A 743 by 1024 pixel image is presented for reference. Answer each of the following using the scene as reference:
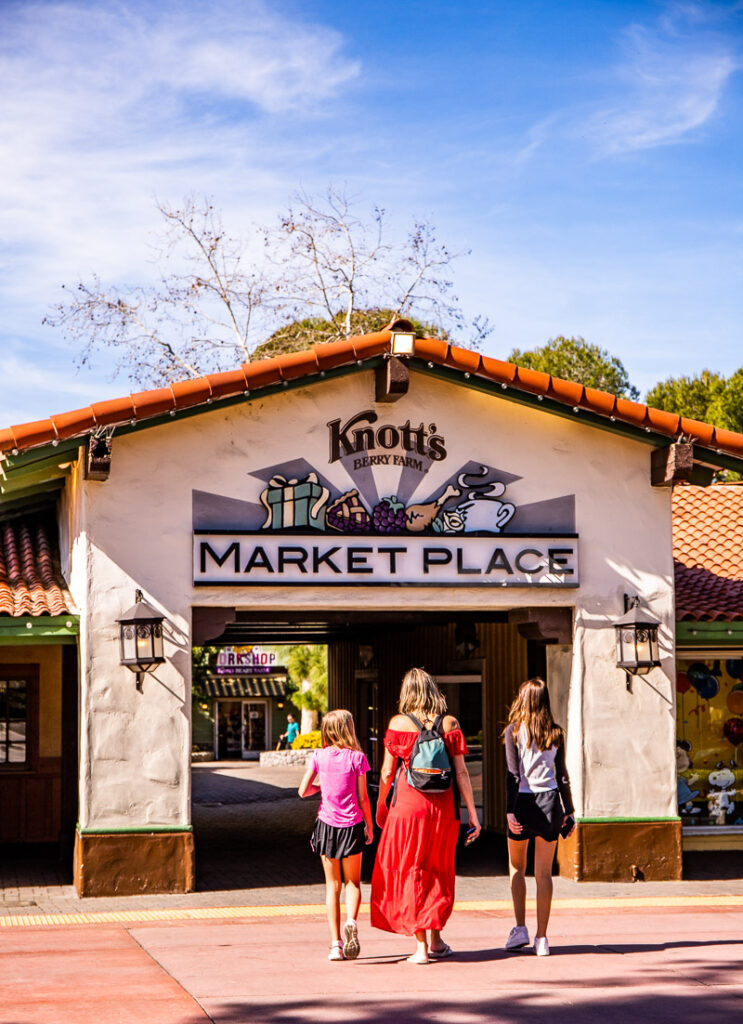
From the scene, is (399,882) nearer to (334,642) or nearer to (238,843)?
Result: (238,843)

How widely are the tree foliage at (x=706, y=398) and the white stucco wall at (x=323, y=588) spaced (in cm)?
2753

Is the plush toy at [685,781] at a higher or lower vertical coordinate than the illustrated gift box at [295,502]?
lower

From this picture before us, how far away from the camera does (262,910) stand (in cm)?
1077

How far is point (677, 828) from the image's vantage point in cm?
1262

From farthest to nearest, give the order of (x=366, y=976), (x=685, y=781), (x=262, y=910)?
(x=685, y=781) < (x=262, y=910) < (x=366, y=976)

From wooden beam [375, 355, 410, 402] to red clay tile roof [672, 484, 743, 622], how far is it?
3736 mm

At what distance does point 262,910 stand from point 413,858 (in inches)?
129

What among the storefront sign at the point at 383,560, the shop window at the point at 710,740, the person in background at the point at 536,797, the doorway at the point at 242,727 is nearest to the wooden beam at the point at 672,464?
the storefront sign at the point at 383,560

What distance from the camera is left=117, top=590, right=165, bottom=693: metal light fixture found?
11375mm

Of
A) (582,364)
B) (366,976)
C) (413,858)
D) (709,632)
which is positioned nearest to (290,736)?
(582,364)

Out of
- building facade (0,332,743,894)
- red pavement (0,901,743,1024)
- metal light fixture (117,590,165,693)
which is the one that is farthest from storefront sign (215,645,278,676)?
red pavement (0,901,743,1024)

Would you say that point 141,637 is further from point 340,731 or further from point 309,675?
point 309,675

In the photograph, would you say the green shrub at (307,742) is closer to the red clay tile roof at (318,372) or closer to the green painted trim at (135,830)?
the green painted trim at (135,830)

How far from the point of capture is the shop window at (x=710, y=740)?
14.4 meters
